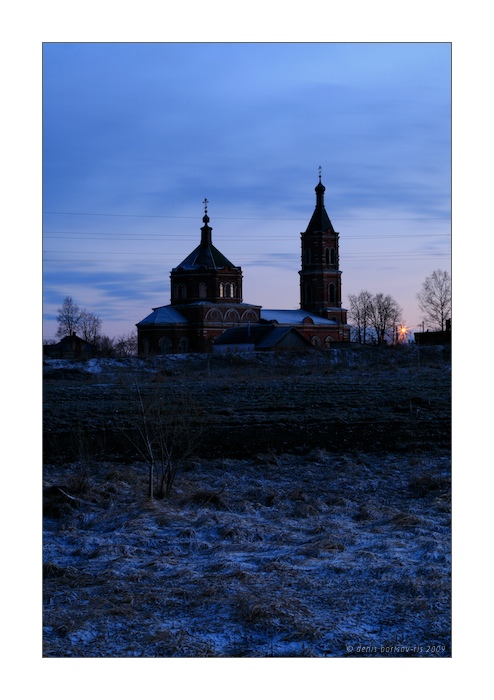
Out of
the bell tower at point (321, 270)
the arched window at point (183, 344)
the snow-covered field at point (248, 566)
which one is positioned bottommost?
the snow-covered field at point (248, 566)

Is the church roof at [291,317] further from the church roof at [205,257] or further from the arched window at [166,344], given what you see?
the arched window at [166,344]

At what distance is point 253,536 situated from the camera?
827cm

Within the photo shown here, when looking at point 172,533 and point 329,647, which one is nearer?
point 329,647

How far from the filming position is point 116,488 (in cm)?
1052

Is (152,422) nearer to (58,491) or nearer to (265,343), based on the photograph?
(58,491)

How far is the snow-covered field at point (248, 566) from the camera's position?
19.0 ft

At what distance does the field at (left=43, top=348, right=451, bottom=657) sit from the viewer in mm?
5891

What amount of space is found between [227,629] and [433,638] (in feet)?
5.04

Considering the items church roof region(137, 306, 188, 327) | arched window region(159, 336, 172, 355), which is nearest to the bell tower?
church roof region(137, 306, 188, 327)

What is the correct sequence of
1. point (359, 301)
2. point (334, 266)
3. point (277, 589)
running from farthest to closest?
point (334, 266) → point (359, 301) → point (277, 589)

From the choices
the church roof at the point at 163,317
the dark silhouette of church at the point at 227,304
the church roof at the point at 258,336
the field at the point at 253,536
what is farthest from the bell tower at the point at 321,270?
Answer: the field at the point at 253,536

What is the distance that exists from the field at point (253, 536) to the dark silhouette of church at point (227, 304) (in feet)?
128

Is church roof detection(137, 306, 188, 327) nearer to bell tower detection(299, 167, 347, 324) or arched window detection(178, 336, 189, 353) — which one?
arched window detection(178, 336, 189, 353)
